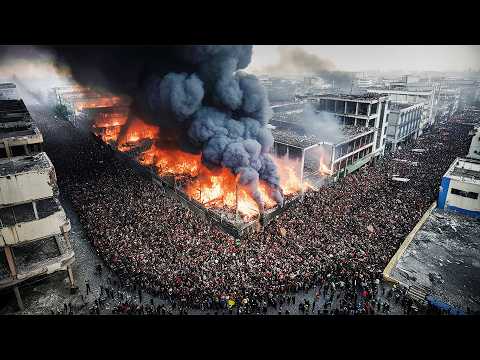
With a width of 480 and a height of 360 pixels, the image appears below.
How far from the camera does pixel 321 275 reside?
1588cm

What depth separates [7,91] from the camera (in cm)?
4422

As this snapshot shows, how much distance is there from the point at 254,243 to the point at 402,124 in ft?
111

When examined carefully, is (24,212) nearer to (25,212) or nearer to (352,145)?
(25,212)

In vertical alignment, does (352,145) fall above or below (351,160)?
above

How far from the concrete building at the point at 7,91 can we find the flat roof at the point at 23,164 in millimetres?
37883

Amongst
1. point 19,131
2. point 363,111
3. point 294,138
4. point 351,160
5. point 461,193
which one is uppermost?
point 19,131

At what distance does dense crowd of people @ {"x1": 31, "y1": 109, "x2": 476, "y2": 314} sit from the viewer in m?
14.9

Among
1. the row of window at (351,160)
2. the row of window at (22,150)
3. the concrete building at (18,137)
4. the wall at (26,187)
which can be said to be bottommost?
the row of window at (351,160)

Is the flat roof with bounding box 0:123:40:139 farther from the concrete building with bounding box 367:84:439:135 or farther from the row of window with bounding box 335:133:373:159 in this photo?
the concrete building with bounding box 367:84:439:135

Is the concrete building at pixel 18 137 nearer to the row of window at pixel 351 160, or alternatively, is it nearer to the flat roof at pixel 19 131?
the flat roof at pixel 19 131

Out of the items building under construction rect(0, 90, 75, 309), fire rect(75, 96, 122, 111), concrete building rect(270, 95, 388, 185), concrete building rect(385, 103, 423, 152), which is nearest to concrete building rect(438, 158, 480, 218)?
concrete building rect(270, 95, 388, 185)

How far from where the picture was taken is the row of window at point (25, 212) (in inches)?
525

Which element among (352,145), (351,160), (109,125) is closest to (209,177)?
(352,145)

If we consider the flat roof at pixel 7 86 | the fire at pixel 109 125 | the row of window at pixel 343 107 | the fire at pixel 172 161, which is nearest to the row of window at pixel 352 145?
the row of window at pixel 343 107
